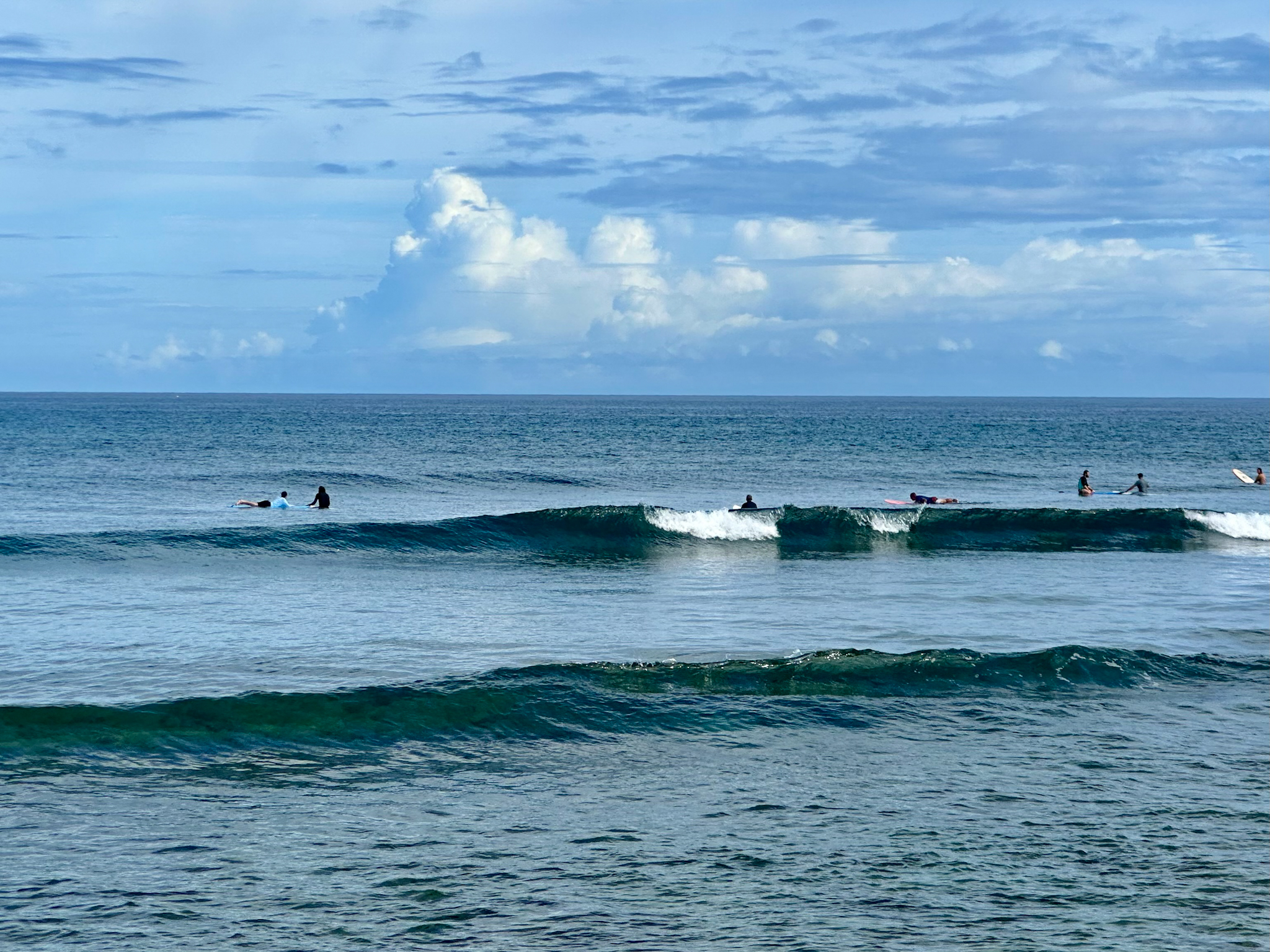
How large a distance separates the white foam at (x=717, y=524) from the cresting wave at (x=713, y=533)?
0.04 m

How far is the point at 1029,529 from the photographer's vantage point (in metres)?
41.6

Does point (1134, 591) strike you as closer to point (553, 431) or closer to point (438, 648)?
point (438, 648)

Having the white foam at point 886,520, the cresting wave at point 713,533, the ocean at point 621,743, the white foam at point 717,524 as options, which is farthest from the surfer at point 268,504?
the white foam at point 886,520

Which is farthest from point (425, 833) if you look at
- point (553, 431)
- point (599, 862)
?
point (553, 431)

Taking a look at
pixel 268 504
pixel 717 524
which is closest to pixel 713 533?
pixel 717 524

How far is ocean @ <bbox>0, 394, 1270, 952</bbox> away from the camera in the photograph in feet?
34.0

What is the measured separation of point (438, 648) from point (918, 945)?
12557 millimetres

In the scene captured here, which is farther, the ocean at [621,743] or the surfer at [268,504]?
the surfer at [268,504]

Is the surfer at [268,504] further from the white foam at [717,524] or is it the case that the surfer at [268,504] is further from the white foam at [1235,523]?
the white foam at [1235,523]

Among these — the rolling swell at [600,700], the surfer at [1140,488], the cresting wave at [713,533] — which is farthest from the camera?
the surfer at [1140,488]

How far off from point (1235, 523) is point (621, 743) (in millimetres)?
33585

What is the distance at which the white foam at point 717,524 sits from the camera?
130 ft

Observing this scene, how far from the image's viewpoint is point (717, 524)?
131ft

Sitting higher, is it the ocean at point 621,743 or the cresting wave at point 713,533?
the cresting wave at point 713,533
